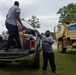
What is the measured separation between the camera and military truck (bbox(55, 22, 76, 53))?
44.6ft

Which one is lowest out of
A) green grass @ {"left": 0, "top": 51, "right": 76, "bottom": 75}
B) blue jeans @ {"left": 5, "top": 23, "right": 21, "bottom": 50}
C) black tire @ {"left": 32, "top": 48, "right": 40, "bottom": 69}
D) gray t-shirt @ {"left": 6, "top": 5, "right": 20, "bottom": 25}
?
green grass @ {"left": 0, "top": 51, "right": 76, "bottom": 75}

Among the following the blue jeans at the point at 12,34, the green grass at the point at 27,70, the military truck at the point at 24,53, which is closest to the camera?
the military truck at the point at 24,53

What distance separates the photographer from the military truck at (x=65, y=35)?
13602 millimetres

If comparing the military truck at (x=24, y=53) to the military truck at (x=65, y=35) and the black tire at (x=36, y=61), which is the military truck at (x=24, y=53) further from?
the military truck at (x=65, y=35)

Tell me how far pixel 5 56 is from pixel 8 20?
1.30 meters

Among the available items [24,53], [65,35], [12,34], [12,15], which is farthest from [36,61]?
[65,35]

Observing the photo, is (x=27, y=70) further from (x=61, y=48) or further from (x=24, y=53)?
(x=61, y=48)

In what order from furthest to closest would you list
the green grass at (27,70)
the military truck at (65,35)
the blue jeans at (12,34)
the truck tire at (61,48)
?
the truck tire at (61,48)
the military truck at (65,35)
the blue jeans at (12,34)
the green grass at (27,70)

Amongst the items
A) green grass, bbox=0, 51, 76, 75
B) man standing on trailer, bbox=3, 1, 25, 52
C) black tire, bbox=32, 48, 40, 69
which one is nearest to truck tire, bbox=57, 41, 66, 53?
green grass, bbox=0, 51, 76, 75

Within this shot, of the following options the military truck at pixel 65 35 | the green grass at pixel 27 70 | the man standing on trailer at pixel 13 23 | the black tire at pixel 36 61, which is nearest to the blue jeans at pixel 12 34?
the man standing on trailer at pixel 13 23

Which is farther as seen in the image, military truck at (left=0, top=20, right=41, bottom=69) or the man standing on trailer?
the man standing on trailer

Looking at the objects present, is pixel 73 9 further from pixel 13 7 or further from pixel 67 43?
pixel 13 7

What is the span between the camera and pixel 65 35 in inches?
598

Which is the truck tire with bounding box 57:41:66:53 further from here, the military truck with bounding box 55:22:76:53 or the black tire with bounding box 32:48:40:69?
the black tire with bounding box 32:48:40:69
